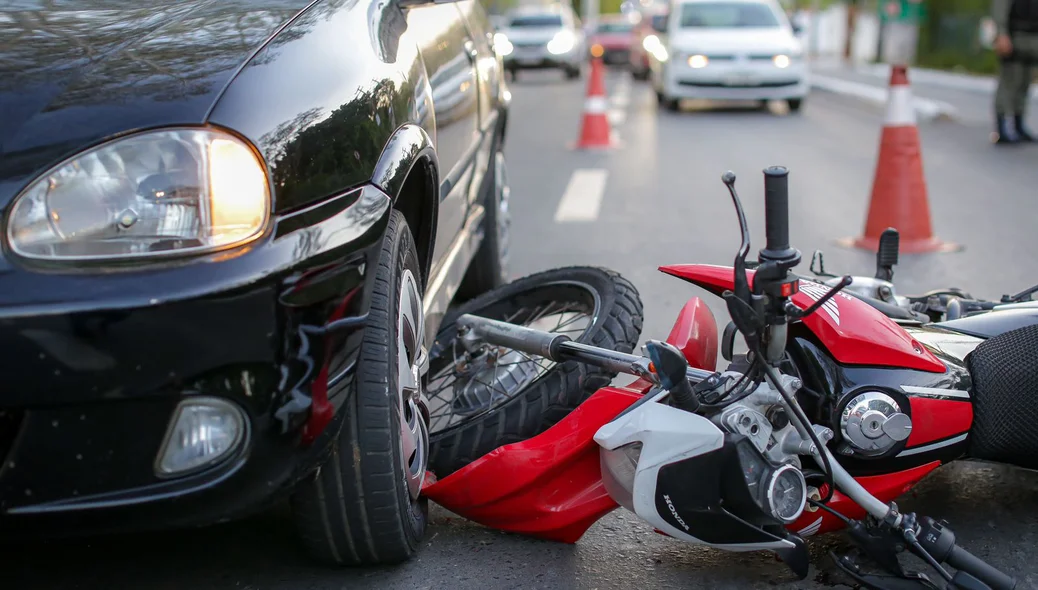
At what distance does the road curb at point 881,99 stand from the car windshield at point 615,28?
12324 mm

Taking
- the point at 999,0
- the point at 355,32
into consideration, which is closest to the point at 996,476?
the point at 355,32

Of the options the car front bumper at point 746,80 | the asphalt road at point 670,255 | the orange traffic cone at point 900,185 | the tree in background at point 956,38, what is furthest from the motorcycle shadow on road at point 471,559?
the tree in background at point 956,38

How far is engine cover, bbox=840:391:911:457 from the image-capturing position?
7.47 feet

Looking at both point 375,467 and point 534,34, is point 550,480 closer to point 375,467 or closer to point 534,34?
point 375,467

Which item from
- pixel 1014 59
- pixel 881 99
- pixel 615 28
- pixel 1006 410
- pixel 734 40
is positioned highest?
pixel 1006 410

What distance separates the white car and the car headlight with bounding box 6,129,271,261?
1265cm

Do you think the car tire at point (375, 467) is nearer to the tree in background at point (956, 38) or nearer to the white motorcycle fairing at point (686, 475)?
the white motorcycle fairing at point (686, 475)

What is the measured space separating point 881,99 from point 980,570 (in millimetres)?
14497

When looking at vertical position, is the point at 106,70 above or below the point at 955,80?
above

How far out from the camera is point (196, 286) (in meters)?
1.75

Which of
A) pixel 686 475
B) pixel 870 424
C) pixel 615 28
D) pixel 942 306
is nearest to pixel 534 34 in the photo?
pixel 615 28

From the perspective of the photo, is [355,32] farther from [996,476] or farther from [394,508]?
[996,476]

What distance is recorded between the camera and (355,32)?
7.88 ft

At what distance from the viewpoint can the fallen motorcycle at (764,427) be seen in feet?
6.86
